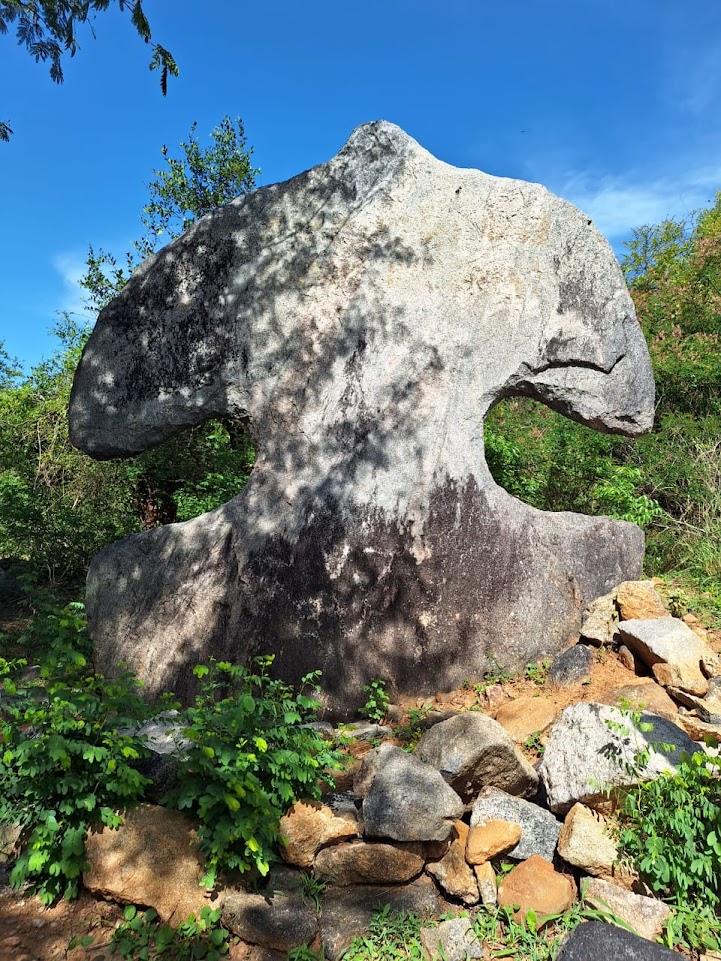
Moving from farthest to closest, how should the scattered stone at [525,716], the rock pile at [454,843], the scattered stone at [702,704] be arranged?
the scattered stone at [525,716] < the scattered stone at [702,704] < the rock pile at [454,843]

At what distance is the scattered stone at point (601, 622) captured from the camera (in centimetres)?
496

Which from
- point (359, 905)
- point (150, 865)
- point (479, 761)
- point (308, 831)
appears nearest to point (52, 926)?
point (150, 865)

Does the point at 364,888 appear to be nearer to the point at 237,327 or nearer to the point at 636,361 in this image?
the point at 237,327

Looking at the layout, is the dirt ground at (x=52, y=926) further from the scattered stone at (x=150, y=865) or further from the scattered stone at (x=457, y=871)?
the scattered stone at (x=457, y=871)

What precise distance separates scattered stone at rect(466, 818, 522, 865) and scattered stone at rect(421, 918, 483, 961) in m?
0.26

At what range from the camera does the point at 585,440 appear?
8391mm

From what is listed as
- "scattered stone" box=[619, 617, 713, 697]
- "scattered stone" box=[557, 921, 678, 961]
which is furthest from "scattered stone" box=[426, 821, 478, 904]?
"scattered stone" box=[619, 617, 713, 697]

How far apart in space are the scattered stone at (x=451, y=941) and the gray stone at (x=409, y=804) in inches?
13.3

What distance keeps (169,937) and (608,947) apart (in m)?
Answer: 1.66

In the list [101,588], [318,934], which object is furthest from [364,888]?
[101,588]

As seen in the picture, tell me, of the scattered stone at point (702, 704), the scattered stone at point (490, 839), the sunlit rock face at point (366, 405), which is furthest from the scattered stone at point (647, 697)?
the scattered stone at point (490, 839)

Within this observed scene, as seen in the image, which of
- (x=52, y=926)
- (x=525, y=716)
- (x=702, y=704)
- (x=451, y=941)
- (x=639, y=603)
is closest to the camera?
(x=451, y=941)

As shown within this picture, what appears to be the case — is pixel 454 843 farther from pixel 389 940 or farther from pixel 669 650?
pixel 669 650

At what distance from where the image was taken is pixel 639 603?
4969 mm
